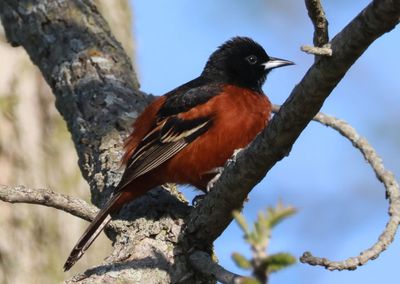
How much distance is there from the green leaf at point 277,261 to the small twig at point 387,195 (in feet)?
3.78

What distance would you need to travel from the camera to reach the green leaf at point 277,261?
6.95 feet

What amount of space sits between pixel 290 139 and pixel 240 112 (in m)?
1.85

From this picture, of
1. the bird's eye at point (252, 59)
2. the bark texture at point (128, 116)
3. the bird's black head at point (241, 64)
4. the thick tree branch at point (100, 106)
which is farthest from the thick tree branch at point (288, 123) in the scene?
the bird's eye at point (252, 59)

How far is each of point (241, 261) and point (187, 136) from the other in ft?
10.8

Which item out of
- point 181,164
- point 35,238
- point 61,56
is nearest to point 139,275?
point 181,164

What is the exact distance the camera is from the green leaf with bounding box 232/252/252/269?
211 centimetres

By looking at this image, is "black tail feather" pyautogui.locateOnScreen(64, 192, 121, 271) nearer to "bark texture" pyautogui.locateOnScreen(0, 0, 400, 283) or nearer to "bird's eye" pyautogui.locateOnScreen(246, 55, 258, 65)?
"bark texture" pyautogui.locateOnScreen(0, 0, 400, 283)

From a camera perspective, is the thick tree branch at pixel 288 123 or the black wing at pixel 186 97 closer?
the thick tree branch at pixel 288 123

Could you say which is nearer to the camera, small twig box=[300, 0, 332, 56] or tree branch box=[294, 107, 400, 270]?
small twig box=[300, 0, 332, 56]

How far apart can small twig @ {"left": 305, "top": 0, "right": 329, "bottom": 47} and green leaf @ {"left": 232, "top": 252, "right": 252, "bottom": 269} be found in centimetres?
137

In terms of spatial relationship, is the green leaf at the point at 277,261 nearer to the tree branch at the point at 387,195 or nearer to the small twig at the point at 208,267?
the tree branch at the point at 387,195

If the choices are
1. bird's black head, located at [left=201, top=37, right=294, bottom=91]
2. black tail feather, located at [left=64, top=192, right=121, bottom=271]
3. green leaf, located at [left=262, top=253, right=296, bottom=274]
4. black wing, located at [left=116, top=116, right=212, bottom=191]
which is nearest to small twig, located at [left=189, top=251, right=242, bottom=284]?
black tail feather, located at [left=64, top=192, right=121, bottom=271]

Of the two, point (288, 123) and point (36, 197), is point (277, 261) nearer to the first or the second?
point (288, 123)

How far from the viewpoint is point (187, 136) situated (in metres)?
5.39
